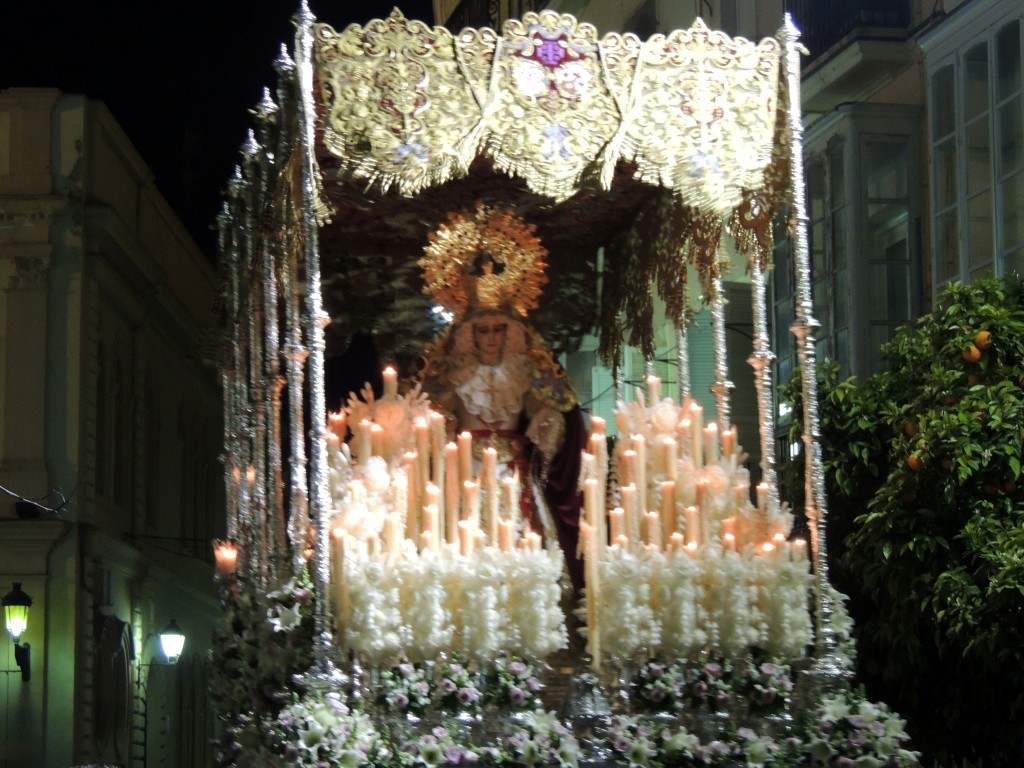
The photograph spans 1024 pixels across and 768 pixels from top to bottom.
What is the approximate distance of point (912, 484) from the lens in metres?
10.8

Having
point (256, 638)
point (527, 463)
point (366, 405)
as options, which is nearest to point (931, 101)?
point (527, 463)

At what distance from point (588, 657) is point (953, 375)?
2.58m

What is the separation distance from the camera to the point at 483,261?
11.2m

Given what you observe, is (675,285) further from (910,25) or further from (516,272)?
(910,25)

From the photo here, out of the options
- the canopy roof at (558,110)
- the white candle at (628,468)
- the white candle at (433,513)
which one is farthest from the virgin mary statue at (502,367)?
the white candle at (433,513)

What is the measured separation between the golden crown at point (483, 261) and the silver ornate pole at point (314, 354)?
1977 millimetres

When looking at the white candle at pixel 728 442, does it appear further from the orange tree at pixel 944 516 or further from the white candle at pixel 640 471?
the orange tree at pixel 944 516

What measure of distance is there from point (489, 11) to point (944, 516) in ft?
46.3

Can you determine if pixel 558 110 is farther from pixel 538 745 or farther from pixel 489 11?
pixel 489 11

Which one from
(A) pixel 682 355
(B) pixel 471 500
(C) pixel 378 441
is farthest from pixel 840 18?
(B) pixel 471 500

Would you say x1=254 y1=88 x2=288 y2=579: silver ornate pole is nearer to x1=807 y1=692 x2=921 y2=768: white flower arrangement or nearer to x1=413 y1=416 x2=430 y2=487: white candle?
x1=413 y1=416 x2=430 y2=487: white candle

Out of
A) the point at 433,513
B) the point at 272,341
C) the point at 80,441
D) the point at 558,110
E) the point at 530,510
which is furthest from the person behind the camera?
the point at 80,441

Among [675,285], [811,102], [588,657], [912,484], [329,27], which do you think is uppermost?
[811,102]

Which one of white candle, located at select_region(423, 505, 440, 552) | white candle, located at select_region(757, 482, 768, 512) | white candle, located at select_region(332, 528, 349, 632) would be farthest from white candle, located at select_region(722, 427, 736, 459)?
white candle, located at select_region(332, 528, 349, 632)
